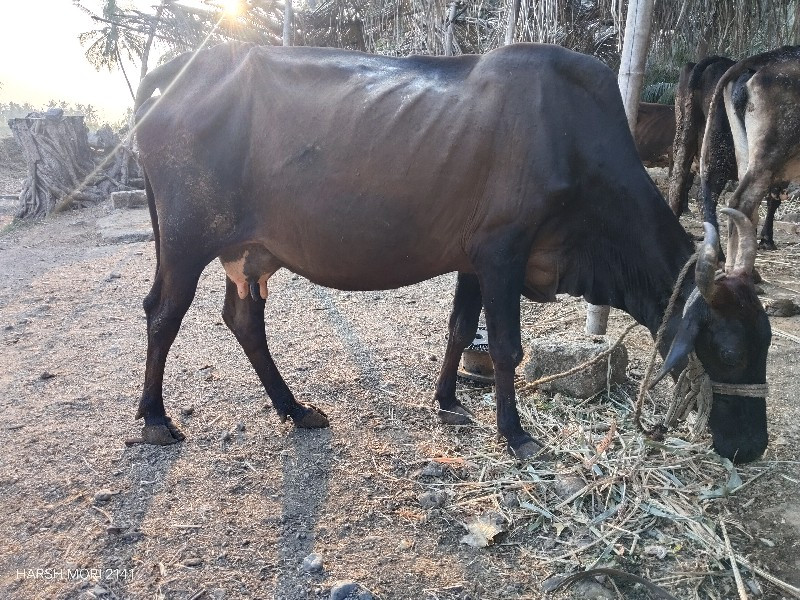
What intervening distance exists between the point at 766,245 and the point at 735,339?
19.0 ft

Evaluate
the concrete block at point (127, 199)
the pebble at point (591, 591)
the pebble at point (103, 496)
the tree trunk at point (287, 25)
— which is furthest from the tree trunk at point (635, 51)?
the concrete block at point (127, 199)

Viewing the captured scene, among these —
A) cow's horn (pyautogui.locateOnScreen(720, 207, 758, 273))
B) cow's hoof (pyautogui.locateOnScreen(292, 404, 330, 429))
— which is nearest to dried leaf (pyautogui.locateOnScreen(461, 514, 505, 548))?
cow's hoof (pyautogui.locateOnScreen(292, 404, 330, 429))

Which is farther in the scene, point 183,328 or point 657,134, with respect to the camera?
point 657,134

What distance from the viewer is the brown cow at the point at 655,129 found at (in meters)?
11.1

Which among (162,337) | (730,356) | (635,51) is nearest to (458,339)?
(730,356)

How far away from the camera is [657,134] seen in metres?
11.2

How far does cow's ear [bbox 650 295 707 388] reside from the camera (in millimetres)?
Answer: 2852

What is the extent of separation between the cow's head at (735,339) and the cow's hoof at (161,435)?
8.98 feet

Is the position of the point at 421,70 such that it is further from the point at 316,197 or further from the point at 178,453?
the point at 178,453

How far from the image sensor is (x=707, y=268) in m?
2.75

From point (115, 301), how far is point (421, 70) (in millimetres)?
4443

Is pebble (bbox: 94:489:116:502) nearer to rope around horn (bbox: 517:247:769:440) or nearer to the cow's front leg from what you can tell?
the cow's front leg

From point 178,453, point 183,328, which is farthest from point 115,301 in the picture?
point 178,453

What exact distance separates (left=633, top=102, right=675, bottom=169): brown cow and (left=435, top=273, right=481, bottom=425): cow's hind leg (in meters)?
8.47
